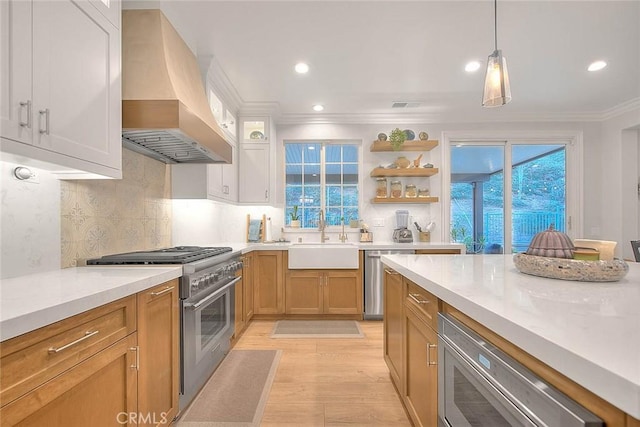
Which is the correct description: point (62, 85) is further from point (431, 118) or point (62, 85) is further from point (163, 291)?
point (431, 118)

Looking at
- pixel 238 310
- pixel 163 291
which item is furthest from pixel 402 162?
pixel 163 291

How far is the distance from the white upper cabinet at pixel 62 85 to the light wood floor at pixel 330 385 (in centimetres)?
174

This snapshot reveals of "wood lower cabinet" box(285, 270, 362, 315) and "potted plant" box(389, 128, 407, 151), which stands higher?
"potted plant" box(389, 128, 407, 151)

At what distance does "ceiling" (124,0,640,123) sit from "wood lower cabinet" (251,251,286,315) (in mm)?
1868

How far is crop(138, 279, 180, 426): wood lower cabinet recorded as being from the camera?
4.83 ft

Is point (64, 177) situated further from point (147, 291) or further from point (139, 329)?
point (139, 329)

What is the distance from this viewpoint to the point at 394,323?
6.97ft

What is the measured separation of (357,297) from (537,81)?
3.08 m

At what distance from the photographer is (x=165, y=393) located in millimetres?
1692

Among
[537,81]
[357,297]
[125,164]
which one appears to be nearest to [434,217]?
[357,297]

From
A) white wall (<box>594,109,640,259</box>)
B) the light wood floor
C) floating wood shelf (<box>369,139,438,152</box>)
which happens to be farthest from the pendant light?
Result: white wall (<box>594,109,640,259</box>)

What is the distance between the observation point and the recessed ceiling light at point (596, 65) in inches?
121

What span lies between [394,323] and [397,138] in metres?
2.71

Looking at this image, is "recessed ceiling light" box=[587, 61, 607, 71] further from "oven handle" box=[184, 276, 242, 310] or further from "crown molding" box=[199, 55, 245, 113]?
"oven handle" box=[184, 276, 242, 310]
